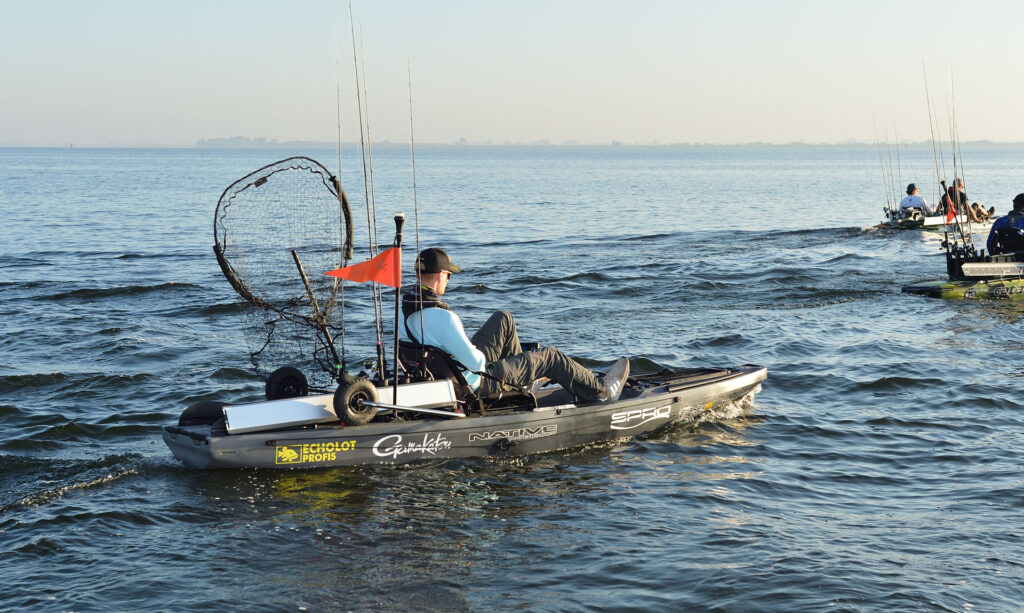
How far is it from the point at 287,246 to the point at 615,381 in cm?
338

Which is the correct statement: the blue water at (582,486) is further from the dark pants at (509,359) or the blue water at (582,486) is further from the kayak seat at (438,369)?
the dark pants at (509,359)

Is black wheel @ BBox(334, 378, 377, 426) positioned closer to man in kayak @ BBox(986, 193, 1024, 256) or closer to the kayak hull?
the kayak hull

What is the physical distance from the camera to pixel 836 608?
5996mm

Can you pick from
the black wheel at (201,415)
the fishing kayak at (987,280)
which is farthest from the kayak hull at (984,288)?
the black wheel at (201,415)

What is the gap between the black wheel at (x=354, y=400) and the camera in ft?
25.2

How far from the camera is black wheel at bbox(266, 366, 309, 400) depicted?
26.9ft

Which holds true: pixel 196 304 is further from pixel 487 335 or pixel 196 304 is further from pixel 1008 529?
pixel 1008 529

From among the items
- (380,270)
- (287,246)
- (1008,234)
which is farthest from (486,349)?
(1008,234)

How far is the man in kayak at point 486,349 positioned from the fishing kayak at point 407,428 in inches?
9.1

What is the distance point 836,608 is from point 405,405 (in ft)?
12.4

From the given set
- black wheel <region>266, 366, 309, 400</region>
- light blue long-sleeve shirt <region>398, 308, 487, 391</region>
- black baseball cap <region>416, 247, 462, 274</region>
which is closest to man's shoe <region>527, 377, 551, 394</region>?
light blue long-sleeve shirt <region>398, 308, 487, 391</region>

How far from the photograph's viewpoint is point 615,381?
361 inches

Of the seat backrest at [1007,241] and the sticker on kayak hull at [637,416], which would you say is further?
the seat backrest at [1007,241]

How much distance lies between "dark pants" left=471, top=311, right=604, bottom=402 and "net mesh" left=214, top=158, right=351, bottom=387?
1347mm
